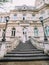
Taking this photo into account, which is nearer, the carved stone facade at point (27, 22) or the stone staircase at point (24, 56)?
the stone staircase at point (24, 56)

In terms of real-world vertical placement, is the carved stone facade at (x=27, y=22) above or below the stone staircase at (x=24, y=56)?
above

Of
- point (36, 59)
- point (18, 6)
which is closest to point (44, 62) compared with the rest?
point (36, 59)

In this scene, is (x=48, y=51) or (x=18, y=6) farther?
(x=18, y=6)

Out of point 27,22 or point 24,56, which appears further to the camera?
point 27,22

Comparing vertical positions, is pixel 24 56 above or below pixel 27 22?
below

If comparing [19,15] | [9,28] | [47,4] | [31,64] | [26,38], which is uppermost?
[47,4]

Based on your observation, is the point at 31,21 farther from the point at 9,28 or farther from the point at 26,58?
the point at 26,58

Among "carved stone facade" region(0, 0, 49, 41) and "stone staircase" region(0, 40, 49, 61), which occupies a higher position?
"carved stone facade" region(0, 0, 49, 41)

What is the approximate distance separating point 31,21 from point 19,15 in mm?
2990

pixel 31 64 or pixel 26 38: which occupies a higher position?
pixel 26 38

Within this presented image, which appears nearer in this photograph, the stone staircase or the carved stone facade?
the stone staircase

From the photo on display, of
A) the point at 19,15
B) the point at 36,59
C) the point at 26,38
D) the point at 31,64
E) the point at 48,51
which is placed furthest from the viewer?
the point at 19,15

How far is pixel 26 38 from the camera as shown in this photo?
806 inches

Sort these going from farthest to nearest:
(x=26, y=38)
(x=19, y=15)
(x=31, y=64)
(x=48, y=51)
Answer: (x=19, y=15) → (x=26, y=38) → (x=48, y=51) → (x=31, y=64)
